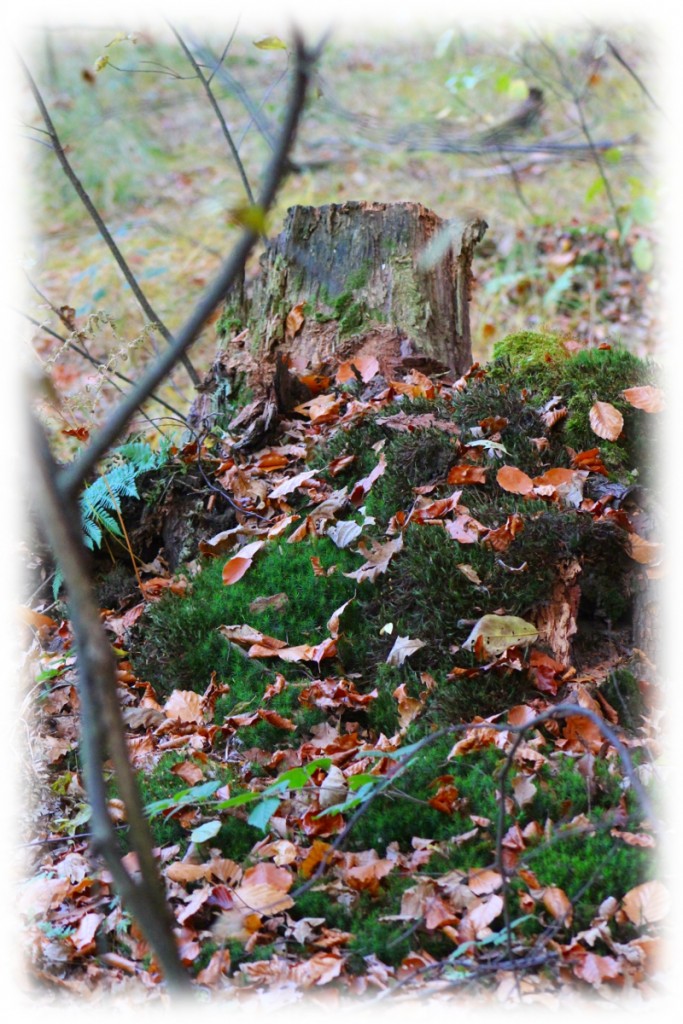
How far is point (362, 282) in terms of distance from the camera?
5.02 metres

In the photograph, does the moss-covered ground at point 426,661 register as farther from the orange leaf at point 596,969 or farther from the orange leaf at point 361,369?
the orange leaf at point 361,369

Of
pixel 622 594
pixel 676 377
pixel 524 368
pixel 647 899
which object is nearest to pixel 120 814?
pixel 647 899

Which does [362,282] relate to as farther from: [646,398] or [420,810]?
[420,810]

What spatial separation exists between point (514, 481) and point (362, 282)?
1999 millimetres

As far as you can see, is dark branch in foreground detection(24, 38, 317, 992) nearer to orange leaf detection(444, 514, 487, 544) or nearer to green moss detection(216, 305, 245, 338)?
orange leaf detection(444, 514, 487, 544)

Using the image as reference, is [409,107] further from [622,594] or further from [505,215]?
[622,594]

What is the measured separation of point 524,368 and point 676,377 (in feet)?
2.38

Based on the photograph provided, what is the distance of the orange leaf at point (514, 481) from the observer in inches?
139

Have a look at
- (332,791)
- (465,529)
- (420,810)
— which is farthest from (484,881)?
(465,529)

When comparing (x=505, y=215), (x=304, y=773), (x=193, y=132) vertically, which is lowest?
(x=304, y=773)

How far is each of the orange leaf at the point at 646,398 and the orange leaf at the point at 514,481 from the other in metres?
0.76

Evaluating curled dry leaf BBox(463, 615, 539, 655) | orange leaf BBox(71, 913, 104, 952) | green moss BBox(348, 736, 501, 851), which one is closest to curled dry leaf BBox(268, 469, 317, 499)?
curled dry leaf BBox(463, 615, 539, 655)

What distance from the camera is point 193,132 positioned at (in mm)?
13375

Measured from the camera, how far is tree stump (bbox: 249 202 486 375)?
4.94m
